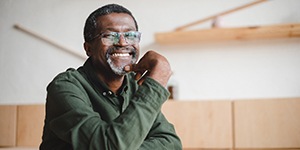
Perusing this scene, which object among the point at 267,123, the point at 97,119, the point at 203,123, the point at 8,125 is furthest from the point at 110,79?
the point at 8,125

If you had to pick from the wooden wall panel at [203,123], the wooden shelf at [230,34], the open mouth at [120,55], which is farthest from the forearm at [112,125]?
the wooden shelf at [230,34]

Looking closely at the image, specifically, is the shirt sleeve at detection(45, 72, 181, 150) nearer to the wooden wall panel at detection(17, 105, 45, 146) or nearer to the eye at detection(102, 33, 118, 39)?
the eye at detection(102, 33, 118, 39)

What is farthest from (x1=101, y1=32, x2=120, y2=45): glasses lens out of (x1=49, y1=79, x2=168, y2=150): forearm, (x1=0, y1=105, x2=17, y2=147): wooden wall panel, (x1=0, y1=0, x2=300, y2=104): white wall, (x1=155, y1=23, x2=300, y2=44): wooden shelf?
(x1=0, y1=105, x2=17, y2=147): wooden wall panel

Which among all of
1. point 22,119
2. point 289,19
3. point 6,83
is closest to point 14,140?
point 22,119

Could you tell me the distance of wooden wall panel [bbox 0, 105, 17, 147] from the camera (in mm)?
3004

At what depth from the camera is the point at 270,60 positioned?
113 inches

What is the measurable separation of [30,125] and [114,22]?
199cm

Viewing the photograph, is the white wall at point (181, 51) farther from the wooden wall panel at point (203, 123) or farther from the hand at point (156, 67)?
the hand at point (156, 67)

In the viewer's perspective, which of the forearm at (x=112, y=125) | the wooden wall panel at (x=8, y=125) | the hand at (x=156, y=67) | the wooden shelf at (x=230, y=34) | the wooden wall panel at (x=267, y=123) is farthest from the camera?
the wooden wall panel at (x=8, y=125)

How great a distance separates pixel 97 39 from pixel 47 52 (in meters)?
2.15

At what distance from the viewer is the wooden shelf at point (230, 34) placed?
2727 millimetres

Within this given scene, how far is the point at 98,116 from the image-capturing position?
100 cm

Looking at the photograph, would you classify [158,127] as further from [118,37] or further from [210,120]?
[210,120]

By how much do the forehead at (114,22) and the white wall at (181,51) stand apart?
1814mm
